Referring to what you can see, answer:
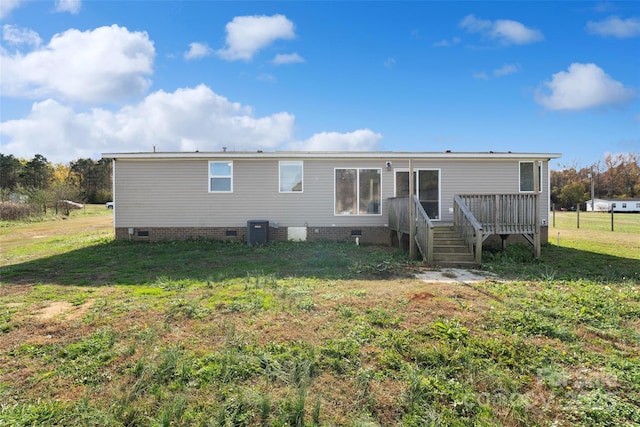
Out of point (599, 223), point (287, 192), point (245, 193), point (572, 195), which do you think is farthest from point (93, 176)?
point (572, 195)

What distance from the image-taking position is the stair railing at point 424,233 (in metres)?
7.66

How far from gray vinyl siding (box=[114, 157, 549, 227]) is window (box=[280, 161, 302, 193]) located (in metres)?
0.17

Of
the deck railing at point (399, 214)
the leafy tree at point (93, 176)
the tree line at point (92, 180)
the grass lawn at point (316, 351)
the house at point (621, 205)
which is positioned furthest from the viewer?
the house at point (621, 205)

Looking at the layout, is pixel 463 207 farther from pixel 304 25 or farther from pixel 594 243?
pixel 304 25

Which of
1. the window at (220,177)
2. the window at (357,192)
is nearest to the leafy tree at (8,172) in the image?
the window at (220,177)

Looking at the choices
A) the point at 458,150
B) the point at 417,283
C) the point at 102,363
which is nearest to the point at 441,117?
the point at 458,150

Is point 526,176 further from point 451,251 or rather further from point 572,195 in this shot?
point 572,195

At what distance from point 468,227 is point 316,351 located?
20.6ft

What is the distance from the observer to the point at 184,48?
41.7 feet

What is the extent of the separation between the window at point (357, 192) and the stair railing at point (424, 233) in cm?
252

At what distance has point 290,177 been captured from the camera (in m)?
11.0

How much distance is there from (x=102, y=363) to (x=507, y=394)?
11.8 ft

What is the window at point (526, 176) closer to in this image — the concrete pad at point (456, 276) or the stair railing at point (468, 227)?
the stair railing at point (468, 227)

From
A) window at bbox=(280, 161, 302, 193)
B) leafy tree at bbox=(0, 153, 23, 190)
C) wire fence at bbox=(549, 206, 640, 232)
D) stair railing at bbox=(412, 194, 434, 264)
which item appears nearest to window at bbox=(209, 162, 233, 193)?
window at bbox=(280, 161, 302, 193)
